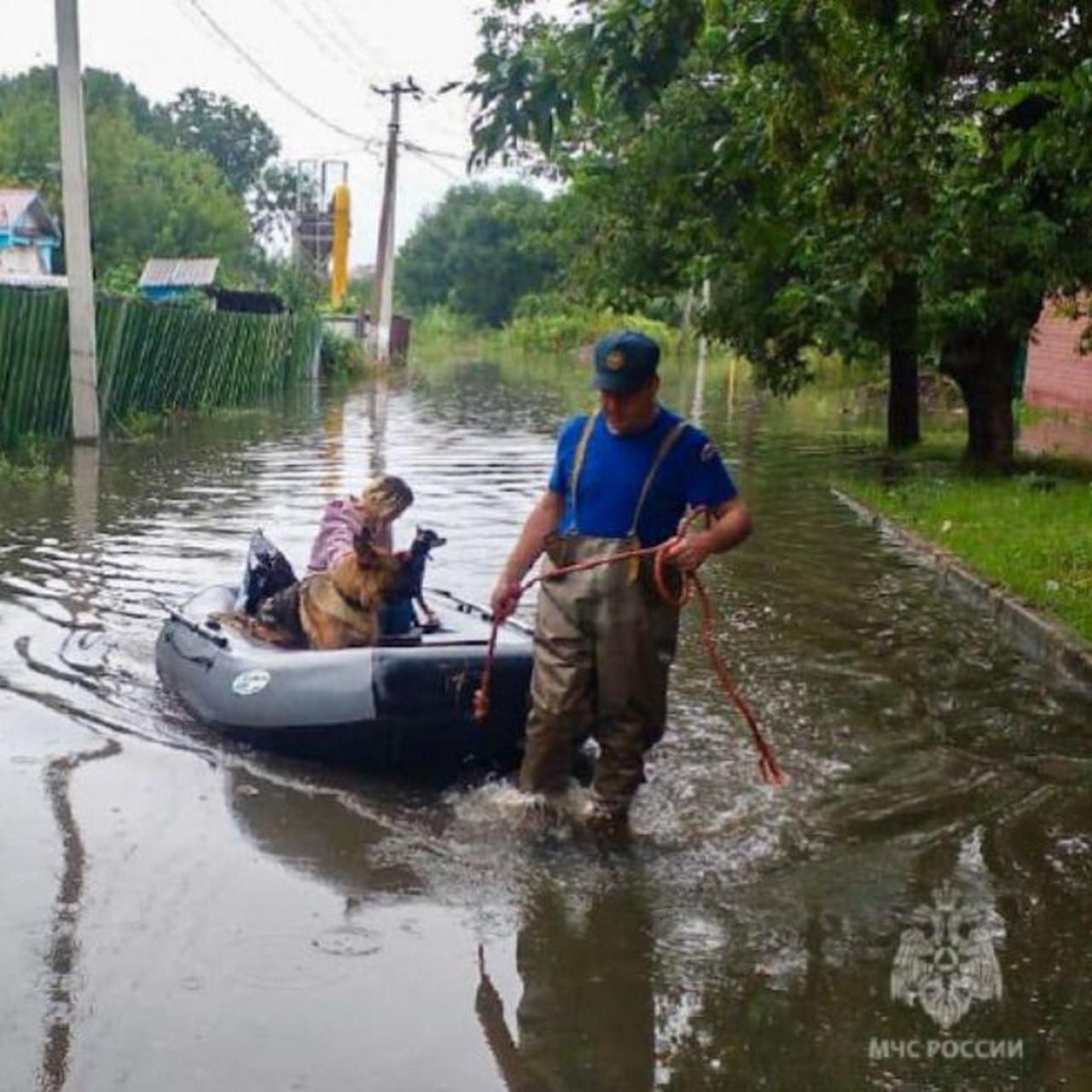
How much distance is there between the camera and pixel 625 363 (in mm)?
5664

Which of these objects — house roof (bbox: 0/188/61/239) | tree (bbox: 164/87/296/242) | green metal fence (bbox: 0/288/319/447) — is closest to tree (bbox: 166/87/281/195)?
tree (bbox: 164/87/296/242)

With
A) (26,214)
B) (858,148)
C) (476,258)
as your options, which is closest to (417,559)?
(858,148)

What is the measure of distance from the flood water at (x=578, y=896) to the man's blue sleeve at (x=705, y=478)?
129 cm

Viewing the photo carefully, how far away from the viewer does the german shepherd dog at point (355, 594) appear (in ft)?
23.4

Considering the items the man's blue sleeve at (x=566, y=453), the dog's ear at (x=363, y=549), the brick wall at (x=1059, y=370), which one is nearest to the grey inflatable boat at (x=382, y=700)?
the dog's ear at (x=363, y=549)

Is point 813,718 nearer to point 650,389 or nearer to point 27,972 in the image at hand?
point 650,389

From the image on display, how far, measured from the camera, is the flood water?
4.28m

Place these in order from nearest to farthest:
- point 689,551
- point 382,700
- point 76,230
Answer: point 689,551 → point 382,700 → point 76,230

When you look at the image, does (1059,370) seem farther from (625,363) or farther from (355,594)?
(625,363)

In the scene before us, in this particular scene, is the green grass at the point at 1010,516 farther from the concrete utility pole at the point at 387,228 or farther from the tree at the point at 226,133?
the tree at the point at 226,133

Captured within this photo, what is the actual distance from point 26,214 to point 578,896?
41427mm

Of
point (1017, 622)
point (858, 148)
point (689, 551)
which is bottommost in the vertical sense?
point (1017, 622)

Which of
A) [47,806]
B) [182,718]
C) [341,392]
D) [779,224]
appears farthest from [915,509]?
[341,392]

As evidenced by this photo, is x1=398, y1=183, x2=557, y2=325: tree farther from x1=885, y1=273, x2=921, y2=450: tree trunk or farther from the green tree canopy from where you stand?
x1=885, y1=273, x2=921, y2=450: tree trunk
